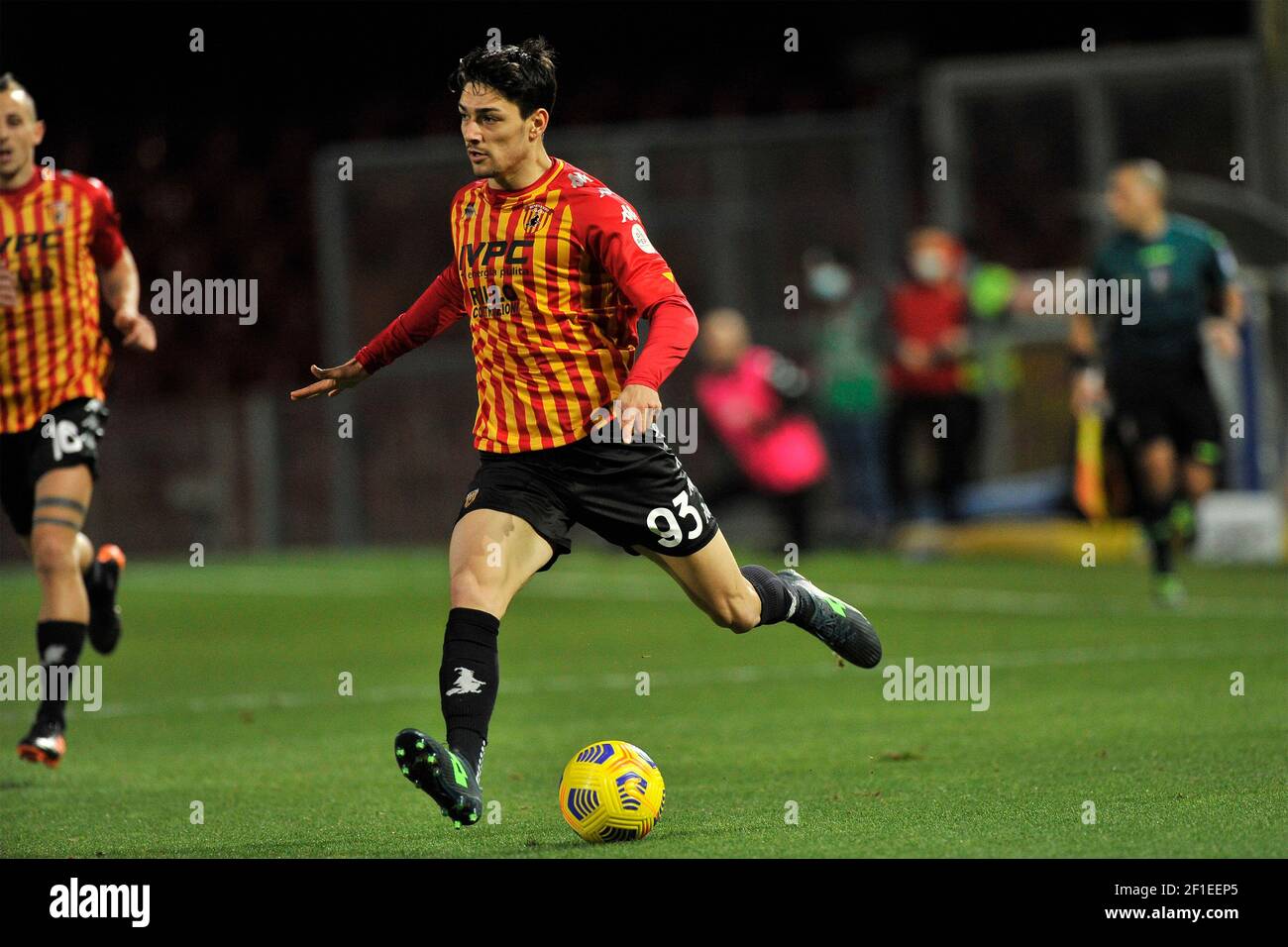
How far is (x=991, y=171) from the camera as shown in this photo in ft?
71.4

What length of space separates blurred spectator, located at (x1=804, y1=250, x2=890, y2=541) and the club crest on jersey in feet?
41.6

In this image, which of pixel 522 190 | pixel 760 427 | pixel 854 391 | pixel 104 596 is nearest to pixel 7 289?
pixel 104 596

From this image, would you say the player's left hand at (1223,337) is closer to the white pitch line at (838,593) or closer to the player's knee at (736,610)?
the white pitch line at (838,593)

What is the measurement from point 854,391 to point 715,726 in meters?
10.5

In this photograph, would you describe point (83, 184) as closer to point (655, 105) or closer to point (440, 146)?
point (440, 146)

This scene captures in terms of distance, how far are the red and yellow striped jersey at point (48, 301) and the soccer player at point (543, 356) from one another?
1776 mm

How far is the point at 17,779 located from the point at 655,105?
16.9m

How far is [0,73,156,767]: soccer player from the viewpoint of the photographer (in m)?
7.80

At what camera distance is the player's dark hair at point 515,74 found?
6074mm

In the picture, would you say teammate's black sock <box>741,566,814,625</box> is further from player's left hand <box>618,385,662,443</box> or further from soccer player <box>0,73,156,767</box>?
soccer player <box>0,73,156,767</box>

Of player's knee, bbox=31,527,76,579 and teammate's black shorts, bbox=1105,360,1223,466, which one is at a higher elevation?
teammate's black shorts, bbox=1105,360,1223,466

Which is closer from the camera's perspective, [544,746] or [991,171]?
[544,746]

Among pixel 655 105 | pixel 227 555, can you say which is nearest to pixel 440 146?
pixel 655 105

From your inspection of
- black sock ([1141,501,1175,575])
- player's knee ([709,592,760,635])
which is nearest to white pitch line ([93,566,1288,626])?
black sock ([1141,501,1175,575])
